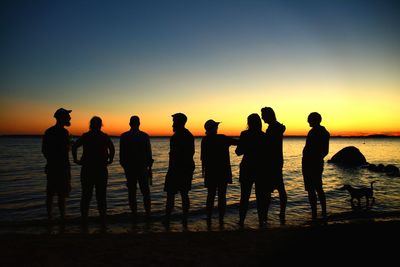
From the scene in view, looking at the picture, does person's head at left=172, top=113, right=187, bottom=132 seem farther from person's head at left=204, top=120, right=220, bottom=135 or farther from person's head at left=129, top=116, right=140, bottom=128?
person's head at left=129, top=116, right=140, bottom=128

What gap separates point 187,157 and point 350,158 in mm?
33885

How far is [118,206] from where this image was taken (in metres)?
11.1

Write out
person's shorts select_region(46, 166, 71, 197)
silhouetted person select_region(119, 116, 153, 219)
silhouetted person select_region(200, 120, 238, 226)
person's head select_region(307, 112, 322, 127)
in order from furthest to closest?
silhouetted person select_region(119, 116, 153, 219) < person's head select_region(307, 112, 322, 127) < person's shorts select_region(46, 166, 71, 197) < silhouetted person select_region(200, 120, 238, 226)

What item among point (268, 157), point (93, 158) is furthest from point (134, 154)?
point (268, 157)

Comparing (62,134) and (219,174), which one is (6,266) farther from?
(219,174)

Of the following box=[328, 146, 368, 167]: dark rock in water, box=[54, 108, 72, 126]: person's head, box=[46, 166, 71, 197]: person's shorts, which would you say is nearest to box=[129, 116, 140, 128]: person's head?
box=[54, 108, 72, 126]: person's head

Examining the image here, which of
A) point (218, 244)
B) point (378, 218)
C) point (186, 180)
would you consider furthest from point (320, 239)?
point (378, 218)

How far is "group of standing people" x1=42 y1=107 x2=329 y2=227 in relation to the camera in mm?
6418

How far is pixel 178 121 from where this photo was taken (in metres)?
6.46

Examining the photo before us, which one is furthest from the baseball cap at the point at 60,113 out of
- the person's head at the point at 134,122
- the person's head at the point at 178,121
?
the person's head at the point at 178,121

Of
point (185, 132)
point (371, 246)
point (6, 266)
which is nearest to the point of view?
point (6, 266)

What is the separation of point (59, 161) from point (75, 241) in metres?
2.29

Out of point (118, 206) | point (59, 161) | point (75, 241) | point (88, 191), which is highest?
point (59, 161)

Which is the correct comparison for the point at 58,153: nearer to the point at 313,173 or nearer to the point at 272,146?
the point at 272,146
